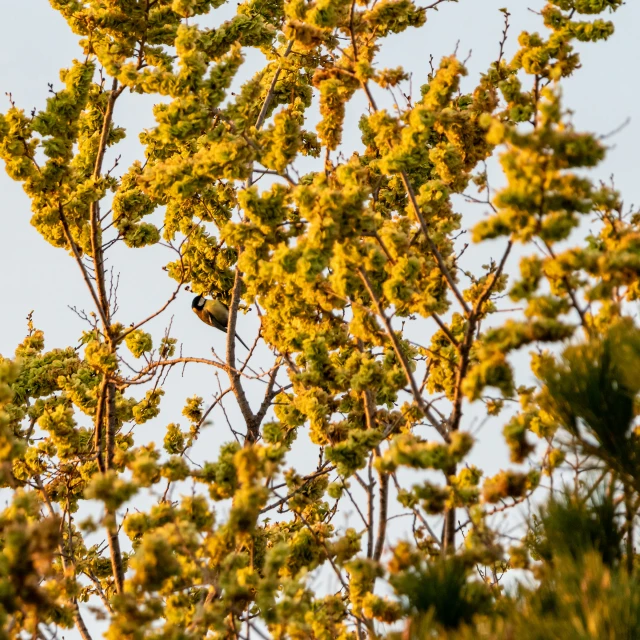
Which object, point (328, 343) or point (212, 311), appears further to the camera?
point (212, 311)

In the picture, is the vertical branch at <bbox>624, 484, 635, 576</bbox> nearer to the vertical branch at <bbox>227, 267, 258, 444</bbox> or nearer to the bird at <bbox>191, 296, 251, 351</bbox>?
the vertical branch at <bbox>227, 267, 258, 444</bbox>

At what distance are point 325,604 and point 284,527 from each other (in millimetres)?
3088

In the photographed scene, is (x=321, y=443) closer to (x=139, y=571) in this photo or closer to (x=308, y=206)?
(x=308, y=206)

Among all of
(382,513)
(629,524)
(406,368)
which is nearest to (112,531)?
(382,513)

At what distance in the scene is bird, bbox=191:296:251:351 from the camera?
9.73 metres

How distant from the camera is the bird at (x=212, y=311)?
31.9 feet

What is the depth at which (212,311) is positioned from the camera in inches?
387

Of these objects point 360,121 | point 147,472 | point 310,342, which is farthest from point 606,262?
point 360,121

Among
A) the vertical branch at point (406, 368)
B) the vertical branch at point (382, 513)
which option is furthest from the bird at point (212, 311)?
the vertical branch at point (406, 368)

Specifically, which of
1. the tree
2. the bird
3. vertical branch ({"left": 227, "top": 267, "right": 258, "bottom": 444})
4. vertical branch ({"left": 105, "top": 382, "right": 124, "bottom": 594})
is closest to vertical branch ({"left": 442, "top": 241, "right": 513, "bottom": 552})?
the tree

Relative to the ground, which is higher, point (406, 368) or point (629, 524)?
point (406, 368)

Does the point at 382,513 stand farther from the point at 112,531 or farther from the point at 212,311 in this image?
the point at 212,311

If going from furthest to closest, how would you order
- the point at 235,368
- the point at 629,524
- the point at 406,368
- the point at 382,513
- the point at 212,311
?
the point at 212,311
the point at 235,368
the point at 382,513
the point at 406,368
the point at 629,524

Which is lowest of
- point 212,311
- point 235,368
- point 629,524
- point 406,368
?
point 629,524
